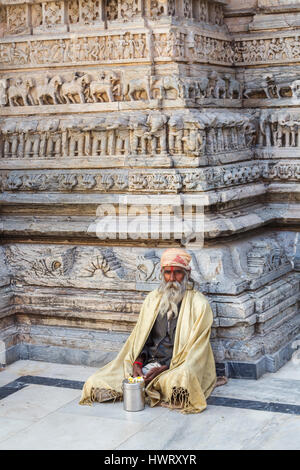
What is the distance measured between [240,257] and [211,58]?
204 cm

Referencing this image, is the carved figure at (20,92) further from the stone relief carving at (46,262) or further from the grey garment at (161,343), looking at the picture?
the grey garment at (161,343)

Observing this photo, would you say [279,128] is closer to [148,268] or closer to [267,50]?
[267,50]

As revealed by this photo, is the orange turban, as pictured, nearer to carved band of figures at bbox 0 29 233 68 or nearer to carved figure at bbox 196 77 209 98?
carved figure at bbox 196 77 209 98

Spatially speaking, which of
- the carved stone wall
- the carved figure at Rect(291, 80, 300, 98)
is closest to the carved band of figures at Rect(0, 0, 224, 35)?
the carved stone wall

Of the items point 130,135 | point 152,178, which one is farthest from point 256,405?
point 130,135

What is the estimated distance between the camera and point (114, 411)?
6828 millimetres

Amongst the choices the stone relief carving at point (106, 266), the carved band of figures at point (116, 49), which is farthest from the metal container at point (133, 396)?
the carved band of figures at point (116, 49)

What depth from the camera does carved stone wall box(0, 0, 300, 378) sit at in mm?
7871

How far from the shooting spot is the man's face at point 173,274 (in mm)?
7215

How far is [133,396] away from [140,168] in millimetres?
2305

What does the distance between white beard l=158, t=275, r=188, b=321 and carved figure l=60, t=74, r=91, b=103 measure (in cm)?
220

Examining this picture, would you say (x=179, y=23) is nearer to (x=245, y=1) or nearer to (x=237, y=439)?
(x=245, y=1)

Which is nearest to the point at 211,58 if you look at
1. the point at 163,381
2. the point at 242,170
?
the point at 242,170

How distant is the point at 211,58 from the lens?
27.8 ft
